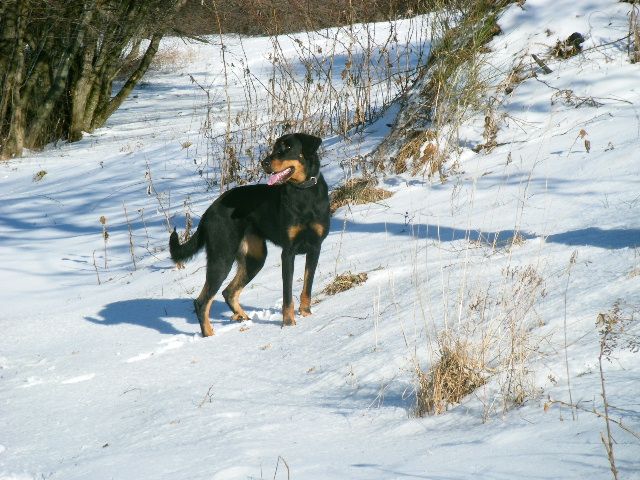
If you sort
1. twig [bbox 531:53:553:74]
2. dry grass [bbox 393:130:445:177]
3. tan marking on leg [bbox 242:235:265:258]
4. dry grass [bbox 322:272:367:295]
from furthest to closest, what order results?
twig [bbox 531:53:553:74] < dry grass [bbox 393:130:445:177] < tan marking on leg [bbox 242:235:265:258] < dry grass [bbox 322:272:367:295]

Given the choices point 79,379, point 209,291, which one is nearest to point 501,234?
point 209,291

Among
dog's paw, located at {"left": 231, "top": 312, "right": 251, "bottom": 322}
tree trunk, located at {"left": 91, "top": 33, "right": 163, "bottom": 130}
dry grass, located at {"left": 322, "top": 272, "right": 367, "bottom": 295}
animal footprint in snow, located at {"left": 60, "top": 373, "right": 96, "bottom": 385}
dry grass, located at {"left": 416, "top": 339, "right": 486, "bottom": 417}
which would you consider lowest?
animal footprint in snow, located at {"left": 60, "top": 373, "right": 96, "bottom": 385}

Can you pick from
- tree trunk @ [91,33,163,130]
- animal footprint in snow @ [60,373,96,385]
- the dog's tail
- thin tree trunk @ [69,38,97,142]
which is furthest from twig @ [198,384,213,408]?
tree trunk @ [91,33,163,130]

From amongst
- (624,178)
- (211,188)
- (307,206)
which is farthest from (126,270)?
(624,178)

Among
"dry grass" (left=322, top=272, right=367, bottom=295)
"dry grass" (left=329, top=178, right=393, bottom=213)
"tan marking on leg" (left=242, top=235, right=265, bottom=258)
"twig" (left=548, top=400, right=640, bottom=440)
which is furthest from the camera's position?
"dry grass" (left=329, top=178, right=393, bottom=213)

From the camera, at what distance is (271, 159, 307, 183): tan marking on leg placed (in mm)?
5539

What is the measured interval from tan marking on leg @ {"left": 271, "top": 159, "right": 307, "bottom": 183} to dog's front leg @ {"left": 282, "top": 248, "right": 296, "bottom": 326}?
493 millimetres

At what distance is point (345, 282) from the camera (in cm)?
601

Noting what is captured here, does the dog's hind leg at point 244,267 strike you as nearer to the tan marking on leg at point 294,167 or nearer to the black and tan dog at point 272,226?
the black and tan dog at point 272,226

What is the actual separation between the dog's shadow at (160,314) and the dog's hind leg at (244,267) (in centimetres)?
12

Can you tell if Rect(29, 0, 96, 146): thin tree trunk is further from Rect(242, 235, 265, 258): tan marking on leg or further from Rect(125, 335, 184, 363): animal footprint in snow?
Rect(125, 335, 184, 363): animal footprint in snow

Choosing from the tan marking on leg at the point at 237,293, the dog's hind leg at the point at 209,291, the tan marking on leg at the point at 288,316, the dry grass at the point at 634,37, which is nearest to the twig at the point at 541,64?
the dry grass at the point at 634,37

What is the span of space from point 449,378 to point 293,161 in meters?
2.52

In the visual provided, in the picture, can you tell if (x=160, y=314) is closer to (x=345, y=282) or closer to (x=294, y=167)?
(x=345, y=282)
